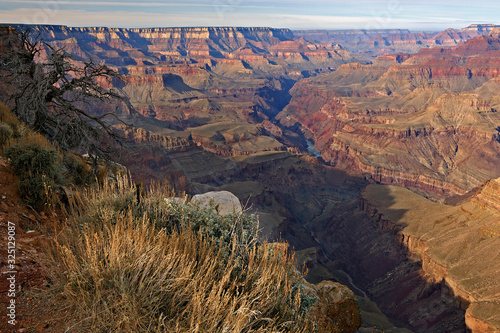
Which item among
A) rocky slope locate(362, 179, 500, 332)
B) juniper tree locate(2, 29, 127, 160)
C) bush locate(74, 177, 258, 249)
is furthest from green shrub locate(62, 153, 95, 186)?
rocky slope locate(362, 179, 500, 332)

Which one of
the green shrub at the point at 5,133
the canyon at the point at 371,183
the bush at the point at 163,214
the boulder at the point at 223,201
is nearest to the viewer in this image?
the bush at the point at 163,214

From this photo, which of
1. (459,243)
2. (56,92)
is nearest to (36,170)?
(56,92)

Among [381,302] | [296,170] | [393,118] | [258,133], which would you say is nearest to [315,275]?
[381,302]

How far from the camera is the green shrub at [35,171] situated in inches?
340

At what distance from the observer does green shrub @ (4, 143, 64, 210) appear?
862 centimetres

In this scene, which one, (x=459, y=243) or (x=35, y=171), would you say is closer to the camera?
(x=35, y=171)

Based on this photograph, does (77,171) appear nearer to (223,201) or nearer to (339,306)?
(223,201)

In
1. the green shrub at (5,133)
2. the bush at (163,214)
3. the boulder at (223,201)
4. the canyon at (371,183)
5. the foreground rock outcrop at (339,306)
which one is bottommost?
the canyon at (371,183)

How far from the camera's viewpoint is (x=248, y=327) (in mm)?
5637

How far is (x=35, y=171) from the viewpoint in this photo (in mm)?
9633

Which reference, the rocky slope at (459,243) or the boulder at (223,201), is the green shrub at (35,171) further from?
the rocky slope at (459,243)

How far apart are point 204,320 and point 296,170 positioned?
97.6m

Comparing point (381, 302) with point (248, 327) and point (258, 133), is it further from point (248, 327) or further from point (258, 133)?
point (258, 133)

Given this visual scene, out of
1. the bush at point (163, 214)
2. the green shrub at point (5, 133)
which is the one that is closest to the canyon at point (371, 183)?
the bush at point (163, 214)
